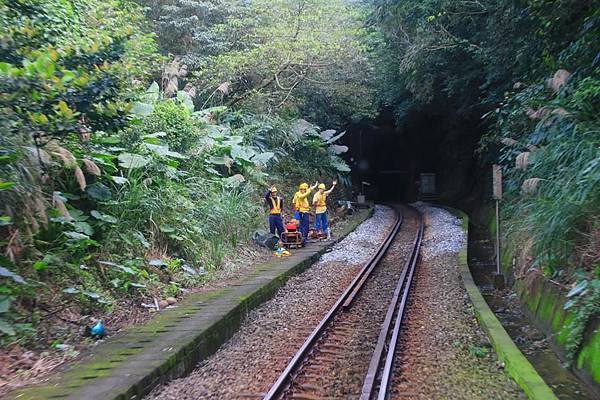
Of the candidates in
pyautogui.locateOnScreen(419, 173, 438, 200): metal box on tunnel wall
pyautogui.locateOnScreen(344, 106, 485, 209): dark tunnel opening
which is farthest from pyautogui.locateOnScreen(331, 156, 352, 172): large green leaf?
pyautogui.locateOnScreen(419, 173, 438, 200): metal box on tunnel wall

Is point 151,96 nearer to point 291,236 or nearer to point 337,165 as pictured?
point 291,236

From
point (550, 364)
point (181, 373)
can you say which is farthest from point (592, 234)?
point (181, 373)

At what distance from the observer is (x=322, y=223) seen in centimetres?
1554

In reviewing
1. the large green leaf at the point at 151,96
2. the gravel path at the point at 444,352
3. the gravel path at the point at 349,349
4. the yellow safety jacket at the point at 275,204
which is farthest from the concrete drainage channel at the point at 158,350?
the large green leaf at the point at 151,96

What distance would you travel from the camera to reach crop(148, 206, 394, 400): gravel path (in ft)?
16.5

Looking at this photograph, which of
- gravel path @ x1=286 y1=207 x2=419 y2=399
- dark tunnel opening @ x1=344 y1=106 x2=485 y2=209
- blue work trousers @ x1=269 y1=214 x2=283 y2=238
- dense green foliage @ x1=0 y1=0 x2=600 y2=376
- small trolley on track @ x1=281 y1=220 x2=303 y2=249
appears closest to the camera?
gravel path @ x1=286 y1=207 x2=419 y2=399

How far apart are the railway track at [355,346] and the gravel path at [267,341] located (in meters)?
0.20

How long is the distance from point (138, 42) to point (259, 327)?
683 centimetres

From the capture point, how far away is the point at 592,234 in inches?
243

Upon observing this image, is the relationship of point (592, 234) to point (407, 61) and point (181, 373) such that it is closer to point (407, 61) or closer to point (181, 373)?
point (181, 373)

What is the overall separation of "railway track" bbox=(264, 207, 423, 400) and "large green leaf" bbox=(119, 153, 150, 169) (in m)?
3.77

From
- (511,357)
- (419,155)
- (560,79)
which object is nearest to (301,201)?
(560,79)

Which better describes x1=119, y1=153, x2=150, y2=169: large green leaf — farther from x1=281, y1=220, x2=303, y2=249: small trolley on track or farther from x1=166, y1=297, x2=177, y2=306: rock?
x1=281, y1=220, x2=303, y2=249: small trolley on track

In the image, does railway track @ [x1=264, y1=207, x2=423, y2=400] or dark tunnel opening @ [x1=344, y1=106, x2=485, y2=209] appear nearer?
railway track @ [x1=264, y1=207, x2=423, y2=400]
